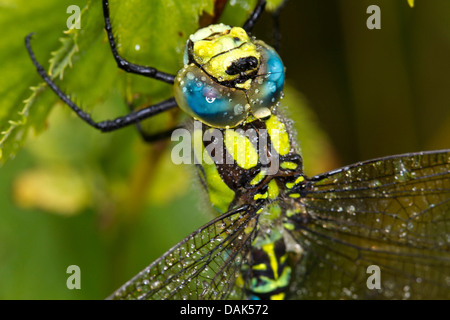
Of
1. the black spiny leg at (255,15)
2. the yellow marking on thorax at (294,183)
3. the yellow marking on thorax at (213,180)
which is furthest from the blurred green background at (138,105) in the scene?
the yellow marking on thorax at (294,183)

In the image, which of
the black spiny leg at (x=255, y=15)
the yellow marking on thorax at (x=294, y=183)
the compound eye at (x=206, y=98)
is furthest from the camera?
the yellow marking on thorax at (x=294, y=183)

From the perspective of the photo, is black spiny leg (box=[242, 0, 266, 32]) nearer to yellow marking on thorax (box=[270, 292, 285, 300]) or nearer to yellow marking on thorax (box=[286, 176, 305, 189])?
yellow marking on thorax (box=[286, 176, 305, 189])

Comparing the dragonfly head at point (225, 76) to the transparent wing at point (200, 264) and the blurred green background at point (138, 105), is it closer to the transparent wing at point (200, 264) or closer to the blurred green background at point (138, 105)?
the blurred green background at point (138, 105)

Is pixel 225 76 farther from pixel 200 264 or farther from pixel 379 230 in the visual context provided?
pixel 379 230

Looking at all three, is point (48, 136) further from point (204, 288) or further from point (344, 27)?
point (344, 27)

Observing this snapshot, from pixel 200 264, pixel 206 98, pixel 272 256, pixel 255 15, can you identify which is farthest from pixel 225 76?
pixel 272 256

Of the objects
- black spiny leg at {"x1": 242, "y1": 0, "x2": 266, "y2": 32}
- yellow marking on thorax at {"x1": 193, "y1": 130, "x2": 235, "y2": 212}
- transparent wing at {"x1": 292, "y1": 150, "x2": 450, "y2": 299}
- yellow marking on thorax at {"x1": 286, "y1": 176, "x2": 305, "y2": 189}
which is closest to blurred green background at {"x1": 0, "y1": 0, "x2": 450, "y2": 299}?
black spiny leg at {"x1": 242, "y1": 0, "x2": 266, "y2": 32}
